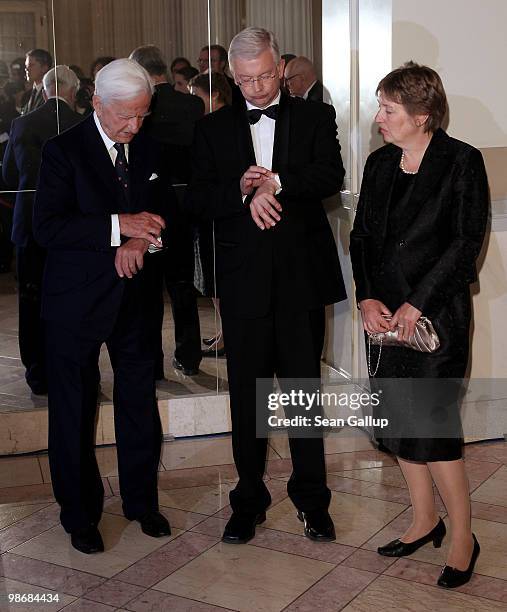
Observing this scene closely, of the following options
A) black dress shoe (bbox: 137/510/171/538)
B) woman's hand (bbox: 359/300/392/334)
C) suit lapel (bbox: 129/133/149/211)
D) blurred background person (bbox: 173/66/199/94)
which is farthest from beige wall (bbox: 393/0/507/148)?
black dress shoe (bbox: 137/510/171/538)

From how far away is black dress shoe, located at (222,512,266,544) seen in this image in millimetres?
3654

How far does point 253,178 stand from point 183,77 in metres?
1.27

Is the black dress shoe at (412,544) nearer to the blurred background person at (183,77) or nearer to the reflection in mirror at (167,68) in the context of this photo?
the reflection in mirror at (167,68)

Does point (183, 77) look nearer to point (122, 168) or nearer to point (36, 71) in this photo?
point (36, 71)

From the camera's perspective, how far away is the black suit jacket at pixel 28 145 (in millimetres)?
4344

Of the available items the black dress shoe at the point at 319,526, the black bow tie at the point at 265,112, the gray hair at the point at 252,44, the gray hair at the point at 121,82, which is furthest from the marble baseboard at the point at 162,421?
the gray hair at the point at 252,44

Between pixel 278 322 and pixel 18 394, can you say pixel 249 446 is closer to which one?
pixel 278 322

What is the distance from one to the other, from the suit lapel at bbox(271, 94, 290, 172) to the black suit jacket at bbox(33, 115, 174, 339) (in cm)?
43

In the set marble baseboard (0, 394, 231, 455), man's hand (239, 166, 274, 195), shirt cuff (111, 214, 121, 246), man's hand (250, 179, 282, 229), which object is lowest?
marble baseboard (0, 394, 231, 455)

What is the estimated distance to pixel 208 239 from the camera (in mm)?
4652

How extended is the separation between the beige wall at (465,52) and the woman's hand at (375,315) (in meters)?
1.49

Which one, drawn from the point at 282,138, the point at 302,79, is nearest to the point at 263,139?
the point at 282,138

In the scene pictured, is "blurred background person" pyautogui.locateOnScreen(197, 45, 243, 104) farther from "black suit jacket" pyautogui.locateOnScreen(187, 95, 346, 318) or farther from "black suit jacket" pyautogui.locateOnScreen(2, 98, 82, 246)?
"black suit jacket" pyautogui.locateOnScreen(187, 95, 346, 318)

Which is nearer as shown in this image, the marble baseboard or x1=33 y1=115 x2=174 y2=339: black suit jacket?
x1=33 y1=115 x2=174 y2=339: black suit jacket
